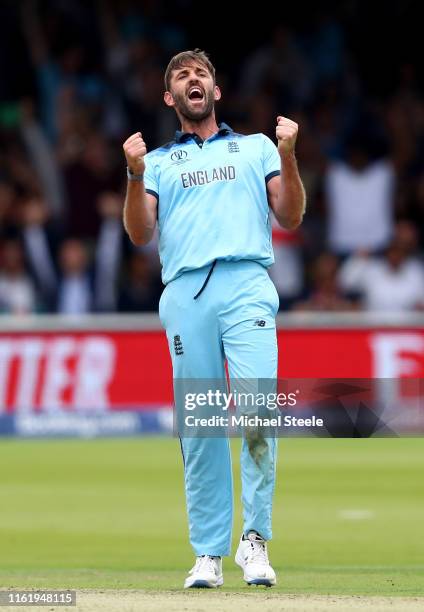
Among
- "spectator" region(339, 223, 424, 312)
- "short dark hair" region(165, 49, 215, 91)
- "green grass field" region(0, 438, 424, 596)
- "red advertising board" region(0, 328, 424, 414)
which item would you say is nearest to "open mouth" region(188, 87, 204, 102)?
"short dark hair" region(165, 49, 215, 91)

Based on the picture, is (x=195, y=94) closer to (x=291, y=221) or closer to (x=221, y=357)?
(x=291, y=221)

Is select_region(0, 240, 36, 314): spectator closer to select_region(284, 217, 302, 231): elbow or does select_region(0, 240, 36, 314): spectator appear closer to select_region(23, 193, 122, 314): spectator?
select_region(23, 193, 122, 314): spectator

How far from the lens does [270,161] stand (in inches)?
298

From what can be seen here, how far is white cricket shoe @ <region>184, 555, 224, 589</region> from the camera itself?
729 centimetres

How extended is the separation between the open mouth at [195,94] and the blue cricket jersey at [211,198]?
17 cm

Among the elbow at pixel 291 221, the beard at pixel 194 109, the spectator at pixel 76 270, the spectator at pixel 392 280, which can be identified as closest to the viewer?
the elbow at pixel 291 221

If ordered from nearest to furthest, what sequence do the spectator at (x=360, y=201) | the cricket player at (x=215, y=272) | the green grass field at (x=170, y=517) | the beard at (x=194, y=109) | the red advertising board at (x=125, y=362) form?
the cricket player at (x=215, y=272) < the beard at (x=194, y=109) < the green grass field at (x=170, y=517) < the red advertising board at (x=125, y=362) < the spectator at (x=360, y=201)

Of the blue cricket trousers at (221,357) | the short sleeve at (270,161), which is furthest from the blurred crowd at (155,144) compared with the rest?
the blue cricket trousers at (221,357)


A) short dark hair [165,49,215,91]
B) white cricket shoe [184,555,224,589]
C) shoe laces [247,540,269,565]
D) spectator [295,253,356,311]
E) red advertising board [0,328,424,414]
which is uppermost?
short dark hair [165,49,215,91]

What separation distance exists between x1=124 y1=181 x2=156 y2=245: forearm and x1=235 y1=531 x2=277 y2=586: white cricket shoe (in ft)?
4.80

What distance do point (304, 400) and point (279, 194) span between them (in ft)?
3.65

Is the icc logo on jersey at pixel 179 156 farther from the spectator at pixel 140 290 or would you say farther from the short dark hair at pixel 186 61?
the spectator at pixel 140 290

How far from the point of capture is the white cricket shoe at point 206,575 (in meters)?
7.29

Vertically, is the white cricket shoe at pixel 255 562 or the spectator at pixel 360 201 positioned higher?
the spectator at pixel 360 201
